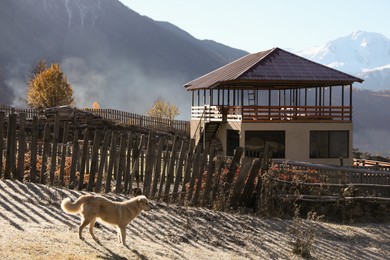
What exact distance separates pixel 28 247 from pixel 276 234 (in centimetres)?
599

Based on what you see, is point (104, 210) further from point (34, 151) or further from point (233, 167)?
point (233, 167)

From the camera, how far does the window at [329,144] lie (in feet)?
105

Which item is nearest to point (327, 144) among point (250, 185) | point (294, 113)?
point (294, 113)

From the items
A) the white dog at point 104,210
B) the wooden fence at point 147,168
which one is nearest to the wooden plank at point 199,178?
the wooden fence at point 147,168

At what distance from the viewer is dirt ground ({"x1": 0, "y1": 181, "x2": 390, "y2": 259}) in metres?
8.95

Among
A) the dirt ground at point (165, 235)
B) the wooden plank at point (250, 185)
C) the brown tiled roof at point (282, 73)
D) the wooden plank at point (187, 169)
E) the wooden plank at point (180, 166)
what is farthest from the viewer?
the brown tiled roof at point (282, 73)

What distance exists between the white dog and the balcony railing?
21.6 m

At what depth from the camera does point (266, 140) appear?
103 ft

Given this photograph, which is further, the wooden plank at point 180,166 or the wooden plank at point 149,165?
the wooden plank at point 180,166

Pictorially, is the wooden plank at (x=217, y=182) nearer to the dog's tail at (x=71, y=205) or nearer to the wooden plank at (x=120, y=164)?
the wooden plank at (x=120, y=164)

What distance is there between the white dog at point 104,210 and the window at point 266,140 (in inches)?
842

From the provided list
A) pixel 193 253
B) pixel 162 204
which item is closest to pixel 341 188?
pixel 162 204

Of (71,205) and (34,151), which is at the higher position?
(34,151)

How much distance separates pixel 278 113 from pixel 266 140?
184 cm
